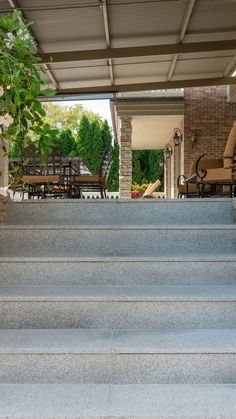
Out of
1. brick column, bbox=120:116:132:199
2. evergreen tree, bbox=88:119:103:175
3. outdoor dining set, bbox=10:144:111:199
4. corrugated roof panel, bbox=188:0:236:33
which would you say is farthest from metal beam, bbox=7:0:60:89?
evergreen tree, bbox=88:119:103:175

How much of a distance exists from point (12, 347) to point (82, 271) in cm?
96

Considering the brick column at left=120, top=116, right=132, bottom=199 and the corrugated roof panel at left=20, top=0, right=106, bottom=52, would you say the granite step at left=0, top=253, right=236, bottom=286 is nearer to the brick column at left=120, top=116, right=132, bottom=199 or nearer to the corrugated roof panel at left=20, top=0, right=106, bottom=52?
the corrugated roof panel at left=20, top=0, right=106, bottom=52

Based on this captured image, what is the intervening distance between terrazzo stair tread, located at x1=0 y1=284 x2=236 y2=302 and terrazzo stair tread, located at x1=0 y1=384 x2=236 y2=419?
60 centimetres

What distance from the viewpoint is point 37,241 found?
414 cm

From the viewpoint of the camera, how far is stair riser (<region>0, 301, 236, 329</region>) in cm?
315

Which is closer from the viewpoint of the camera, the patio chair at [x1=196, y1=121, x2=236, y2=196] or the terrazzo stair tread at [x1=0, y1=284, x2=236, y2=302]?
the terrazzo stair tread at [x1=0, y1=284, x2=236, y2=302]

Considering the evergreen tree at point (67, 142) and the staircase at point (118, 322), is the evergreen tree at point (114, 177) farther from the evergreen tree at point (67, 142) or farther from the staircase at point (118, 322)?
the staircase at point (118, 322)

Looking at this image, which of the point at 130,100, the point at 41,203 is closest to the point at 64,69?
the point at 130,100

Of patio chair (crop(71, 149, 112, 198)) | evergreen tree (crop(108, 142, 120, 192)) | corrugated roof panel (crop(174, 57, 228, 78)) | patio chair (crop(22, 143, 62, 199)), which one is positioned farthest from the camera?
evergreen tree (crop(108, 142, 120, 192))

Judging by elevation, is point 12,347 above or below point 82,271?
below

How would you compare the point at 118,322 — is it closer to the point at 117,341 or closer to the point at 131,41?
the point at 117,341

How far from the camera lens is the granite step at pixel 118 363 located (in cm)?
271

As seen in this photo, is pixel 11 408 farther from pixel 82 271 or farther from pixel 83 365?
pixel 82 271

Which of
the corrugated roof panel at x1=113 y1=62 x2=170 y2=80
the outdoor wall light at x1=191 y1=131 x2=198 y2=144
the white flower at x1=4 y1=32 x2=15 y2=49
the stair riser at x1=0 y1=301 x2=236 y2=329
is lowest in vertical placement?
the stair riser at x1=0 y1=301 x2=236 y2=329
